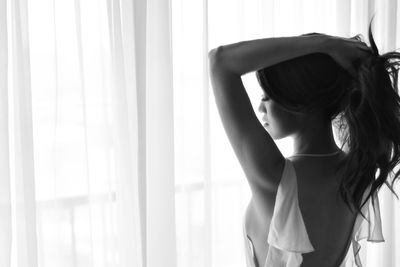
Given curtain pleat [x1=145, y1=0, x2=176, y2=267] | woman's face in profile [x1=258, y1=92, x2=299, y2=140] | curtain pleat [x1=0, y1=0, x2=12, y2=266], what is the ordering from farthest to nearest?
curtain pleat [x1=145, y1=0, x2=176, y2=267]
curtain pleat [x1=0, y1=0, x2=12, y2=266]
woman's face in profile [x1=258, y1=92, x2=299, y2=140]

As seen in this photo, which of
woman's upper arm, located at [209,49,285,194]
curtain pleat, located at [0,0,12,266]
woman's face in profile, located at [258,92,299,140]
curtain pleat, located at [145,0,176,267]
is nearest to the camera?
woman's upper arm, located at [209,49,285,194]

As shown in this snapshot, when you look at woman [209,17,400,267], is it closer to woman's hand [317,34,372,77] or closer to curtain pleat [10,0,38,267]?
woman's hand [317,34,372,77]

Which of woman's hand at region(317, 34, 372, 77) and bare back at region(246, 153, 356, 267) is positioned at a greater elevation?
woman's hand at region(317, 34, 372, 77)

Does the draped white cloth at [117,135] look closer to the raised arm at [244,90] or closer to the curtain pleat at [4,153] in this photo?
the curtain pleat at [4,153]

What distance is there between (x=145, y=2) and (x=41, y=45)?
35 cm

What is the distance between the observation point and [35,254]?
1.34m

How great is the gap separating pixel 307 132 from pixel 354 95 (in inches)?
4.6

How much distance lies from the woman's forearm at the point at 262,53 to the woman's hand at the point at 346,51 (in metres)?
0.03

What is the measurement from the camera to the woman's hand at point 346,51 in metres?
0.89

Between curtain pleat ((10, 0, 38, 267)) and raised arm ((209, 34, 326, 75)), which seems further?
curtain pleat ((10, 0, 38, 267))

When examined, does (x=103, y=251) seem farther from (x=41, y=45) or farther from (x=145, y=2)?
(x=145, y=2)

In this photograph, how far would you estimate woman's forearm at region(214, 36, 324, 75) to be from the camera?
2.82 feet

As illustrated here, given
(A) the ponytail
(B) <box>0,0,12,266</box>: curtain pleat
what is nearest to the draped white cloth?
(B) <box>0,0,12,266</box>: curtain pleat

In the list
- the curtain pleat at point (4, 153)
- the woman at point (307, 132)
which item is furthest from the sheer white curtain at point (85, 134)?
the woman at point (307, 132)
